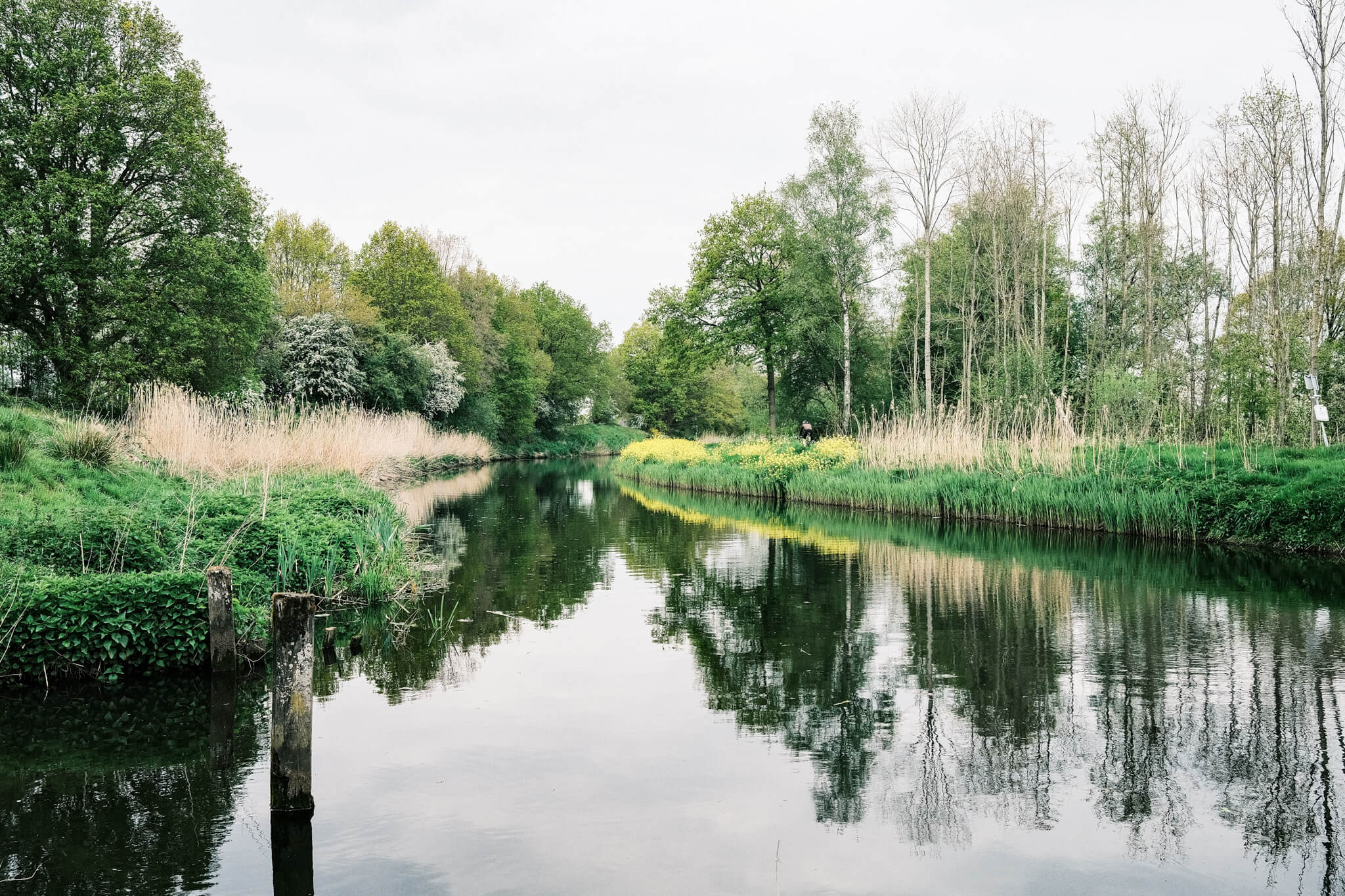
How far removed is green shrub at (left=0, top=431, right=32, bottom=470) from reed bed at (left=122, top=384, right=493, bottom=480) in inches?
84.5

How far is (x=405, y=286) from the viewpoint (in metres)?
45.1

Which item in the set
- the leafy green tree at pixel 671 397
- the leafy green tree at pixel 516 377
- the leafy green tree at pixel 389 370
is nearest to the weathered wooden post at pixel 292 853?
the leafy green tree at pixel 389 370

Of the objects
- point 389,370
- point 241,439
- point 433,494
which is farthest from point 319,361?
point 241,439

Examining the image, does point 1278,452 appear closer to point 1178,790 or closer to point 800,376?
point 1178,790

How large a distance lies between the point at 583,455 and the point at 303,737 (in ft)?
218

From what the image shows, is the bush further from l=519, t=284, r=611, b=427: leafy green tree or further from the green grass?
l=519, t=284, r=611, b=427: leafy green tree

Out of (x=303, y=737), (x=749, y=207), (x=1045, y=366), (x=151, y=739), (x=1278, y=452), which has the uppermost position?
(x=749, y=207)

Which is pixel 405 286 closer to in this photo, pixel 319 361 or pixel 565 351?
pixel 319 361

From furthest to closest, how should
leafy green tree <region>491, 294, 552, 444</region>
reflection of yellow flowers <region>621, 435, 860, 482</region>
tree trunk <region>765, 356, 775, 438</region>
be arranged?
leafy green tree <region>491, 294, 552, 444</region> → tree trunk <region>765, 356, 775, 438</region> → reflection of yellow flowers <region>621, 435, 860, 482</region>

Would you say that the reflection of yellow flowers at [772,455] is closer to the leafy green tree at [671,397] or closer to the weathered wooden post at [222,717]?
the weathered wooden post at [222,717]

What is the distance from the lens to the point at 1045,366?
91.0 feet

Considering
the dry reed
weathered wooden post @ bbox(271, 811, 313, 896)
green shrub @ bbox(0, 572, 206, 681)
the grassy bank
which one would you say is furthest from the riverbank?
the dry reed

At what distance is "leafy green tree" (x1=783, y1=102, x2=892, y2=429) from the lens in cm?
3114

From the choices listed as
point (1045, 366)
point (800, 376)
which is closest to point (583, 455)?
point (800, 376)
